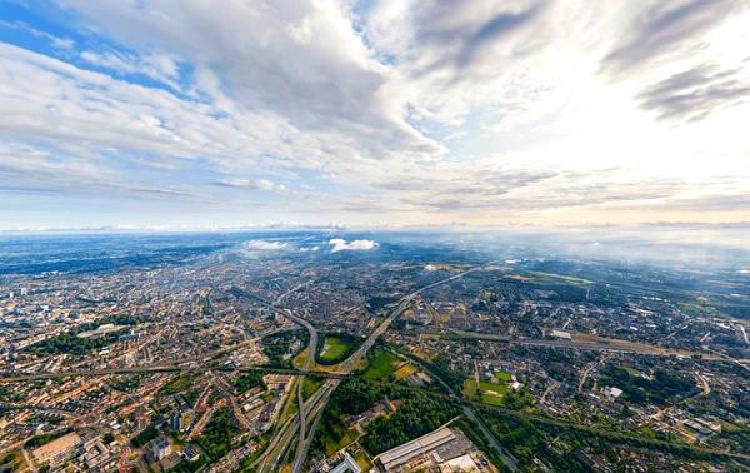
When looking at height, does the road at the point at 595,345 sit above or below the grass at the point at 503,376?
below

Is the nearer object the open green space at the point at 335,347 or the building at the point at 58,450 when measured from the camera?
the building at the point at 58,450

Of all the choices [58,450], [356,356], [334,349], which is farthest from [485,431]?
[58,450]

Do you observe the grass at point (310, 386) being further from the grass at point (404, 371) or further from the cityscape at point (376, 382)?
the grass at point (404, 371)

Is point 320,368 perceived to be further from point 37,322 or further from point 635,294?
point 635,294

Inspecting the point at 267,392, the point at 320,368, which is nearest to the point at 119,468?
the point at 267,392

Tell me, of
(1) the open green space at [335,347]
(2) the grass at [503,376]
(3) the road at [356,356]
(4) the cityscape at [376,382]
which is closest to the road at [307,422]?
(3) the road at [356,356]

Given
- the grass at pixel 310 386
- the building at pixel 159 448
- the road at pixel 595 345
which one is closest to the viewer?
the building at pixel 159 448
